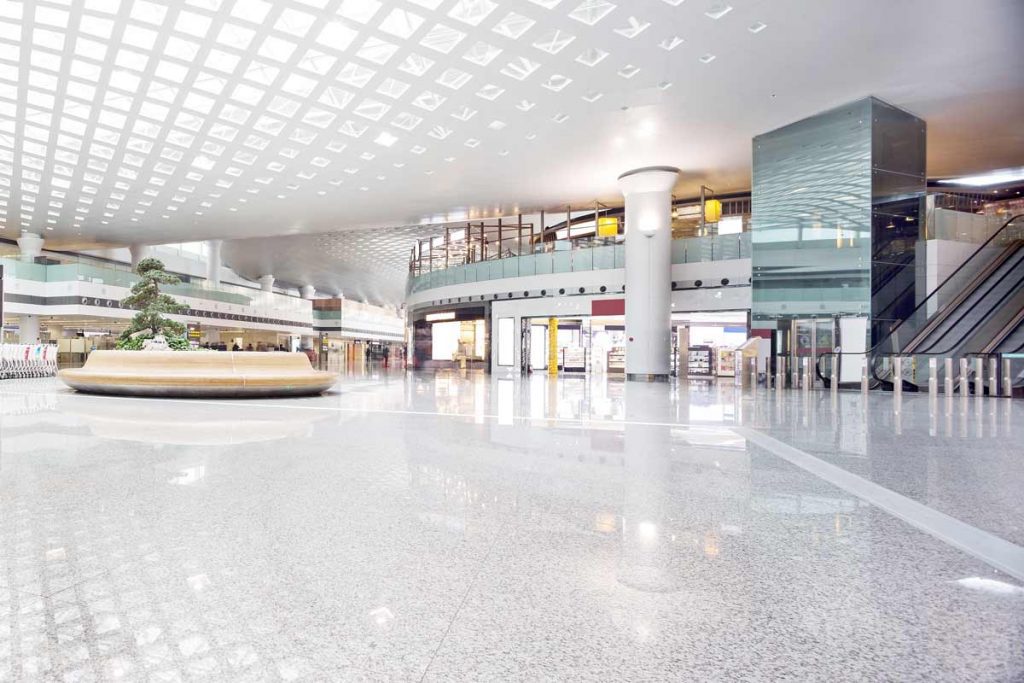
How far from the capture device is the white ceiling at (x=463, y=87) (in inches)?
478

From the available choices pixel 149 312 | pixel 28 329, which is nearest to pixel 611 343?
pixel 149 312

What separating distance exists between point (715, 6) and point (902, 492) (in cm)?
1080

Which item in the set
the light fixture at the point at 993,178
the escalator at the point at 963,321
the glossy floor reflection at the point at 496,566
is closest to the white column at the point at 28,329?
the glossy floor reflection at the point at 496,566

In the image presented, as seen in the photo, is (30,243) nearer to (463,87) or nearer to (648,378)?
(463,87)

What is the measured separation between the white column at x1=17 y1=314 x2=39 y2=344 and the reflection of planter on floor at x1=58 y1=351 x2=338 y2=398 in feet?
95.7

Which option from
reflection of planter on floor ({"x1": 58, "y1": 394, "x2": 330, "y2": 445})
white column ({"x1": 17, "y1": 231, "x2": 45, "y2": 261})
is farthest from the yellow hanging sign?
white column ({"x1": 17, "y1": 231, "x2": 45, "y2": 261})

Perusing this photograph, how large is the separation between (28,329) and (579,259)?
106ft

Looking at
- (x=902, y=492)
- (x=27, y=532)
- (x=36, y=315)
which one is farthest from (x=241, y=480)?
(x=36, y=315)

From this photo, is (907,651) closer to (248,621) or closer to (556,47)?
(248,621)

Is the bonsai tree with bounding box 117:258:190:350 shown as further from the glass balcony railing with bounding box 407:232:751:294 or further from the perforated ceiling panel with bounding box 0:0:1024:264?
the glass balcony railing with bounding box 407:232:751:294

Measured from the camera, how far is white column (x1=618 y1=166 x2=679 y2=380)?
21.2 meters

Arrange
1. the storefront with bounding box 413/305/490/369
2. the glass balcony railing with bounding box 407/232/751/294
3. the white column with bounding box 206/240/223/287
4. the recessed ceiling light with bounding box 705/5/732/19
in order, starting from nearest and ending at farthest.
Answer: the recessed ceiling light with bounding box 705/5/732/19, the glass balcony railing with bounding box 407/232/751/294, the storefront with bounding box 413/305/490/369, the white column with bounding box 206/240/223/287

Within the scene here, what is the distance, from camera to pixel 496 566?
2283mm

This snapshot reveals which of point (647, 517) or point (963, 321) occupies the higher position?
point (963, 321)
